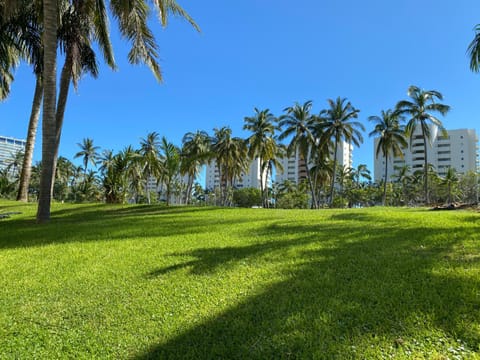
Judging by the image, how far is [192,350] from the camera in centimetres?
286

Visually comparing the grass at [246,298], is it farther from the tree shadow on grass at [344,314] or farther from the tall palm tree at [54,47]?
the tall palm tree at [54,47]

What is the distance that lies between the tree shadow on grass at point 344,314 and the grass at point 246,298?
1 cm

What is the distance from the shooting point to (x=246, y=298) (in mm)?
3760

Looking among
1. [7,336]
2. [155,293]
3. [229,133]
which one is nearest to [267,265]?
[155,293]

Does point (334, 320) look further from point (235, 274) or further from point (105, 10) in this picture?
point (105, 10)

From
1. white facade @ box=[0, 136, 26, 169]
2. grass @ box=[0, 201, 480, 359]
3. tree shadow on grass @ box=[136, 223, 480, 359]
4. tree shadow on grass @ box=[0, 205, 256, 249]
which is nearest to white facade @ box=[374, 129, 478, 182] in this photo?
tree shadow on grass @ box=[0, 205, 256, 249]

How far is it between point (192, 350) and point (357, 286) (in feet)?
7.04

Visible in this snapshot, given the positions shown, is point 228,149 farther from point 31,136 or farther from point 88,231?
point 88,231

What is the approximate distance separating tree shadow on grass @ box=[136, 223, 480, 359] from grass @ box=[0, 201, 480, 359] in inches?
0.5

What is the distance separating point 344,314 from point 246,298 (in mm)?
1108

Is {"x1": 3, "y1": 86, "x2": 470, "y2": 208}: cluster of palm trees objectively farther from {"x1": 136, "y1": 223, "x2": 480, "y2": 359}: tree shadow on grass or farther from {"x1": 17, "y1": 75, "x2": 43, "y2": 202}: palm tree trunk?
{"x1": 136, "y1": 223, "x2": 480, "y2": 359}: tree shadow on grass

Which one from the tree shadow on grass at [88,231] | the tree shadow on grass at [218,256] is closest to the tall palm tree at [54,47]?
the tree shadow on grass at [88,231]

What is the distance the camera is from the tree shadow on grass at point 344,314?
279cm

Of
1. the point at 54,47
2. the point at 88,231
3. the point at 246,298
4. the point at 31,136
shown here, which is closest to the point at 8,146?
the point at 31,136
